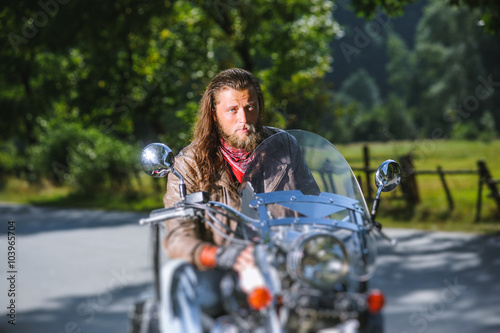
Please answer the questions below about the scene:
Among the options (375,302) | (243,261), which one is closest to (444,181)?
(375,302)

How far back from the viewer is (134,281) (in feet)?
26.9

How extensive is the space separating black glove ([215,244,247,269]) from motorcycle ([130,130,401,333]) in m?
0.04

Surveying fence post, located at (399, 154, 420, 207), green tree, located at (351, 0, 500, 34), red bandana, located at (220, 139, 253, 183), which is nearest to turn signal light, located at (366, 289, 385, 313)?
red bandana, located at (220, 139, 253, 183)

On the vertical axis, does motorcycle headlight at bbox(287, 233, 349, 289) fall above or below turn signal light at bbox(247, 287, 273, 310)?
above

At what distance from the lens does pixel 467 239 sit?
393 inches

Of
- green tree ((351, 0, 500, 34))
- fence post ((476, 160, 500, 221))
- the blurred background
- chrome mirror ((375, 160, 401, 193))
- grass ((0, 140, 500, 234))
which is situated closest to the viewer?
chrome mirror ((375, 160, 401, 193))

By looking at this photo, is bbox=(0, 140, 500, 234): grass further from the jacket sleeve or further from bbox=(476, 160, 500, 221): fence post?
the jacket sleeve

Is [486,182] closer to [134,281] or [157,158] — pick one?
[134,281]

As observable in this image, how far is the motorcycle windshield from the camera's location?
78.5 inches

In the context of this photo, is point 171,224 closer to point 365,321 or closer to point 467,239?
point 365,321

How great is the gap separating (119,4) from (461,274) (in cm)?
638

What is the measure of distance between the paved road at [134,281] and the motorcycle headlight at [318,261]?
4.23 meters

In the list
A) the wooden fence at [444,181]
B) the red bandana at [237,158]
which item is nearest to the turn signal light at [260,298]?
the red bandana at [237,158]

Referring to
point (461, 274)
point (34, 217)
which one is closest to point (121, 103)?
point (461, 274)
